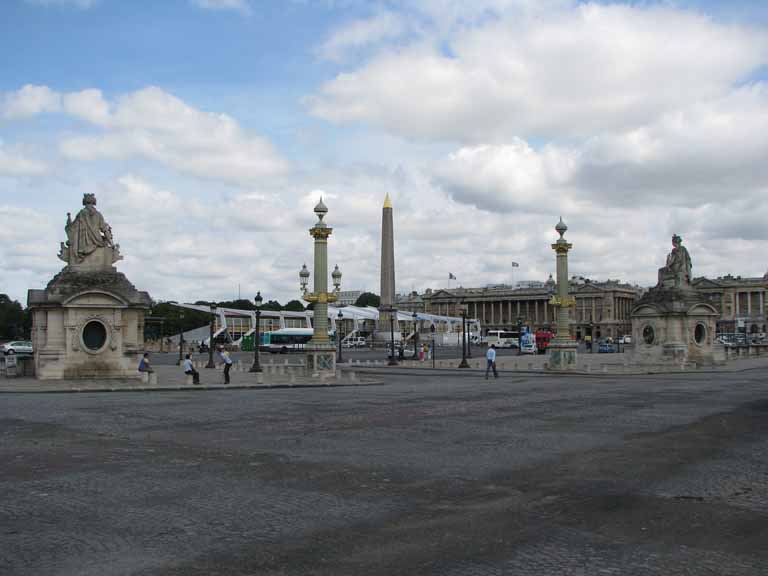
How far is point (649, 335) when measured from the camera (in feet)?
151

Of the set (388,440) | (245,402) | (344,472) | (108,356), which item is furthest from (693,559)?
(108,356)

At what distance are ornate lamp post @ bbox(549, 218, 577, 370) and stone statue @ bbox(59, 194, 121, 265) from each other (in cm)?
2246

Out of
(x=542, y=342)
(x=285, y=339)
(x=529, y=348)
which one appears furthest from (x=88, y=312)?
(x=542, y=342)

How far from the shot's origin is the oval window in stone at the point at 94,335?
1189 inches

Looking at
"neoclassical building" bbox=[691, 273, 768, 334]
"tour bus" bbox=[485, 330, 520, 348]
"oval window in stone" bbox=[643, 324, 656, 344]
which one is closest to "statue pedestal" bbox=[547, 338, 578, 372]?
"oval window in stone" bbox=[643, 324, 656, 344]

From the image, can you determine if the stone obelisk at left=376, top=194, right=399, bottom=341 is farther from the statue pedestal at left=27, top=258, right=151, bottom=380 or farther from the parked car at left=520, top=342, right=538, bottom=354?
the statue pedestal at left=27, top=258, right=151, bottom=380

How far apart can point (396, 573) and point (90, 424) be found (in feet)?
37.5

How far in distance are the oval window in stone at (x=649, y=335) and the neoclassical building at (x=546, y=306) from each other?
405 feet

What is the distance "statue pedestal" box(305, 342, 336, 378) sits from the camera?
119 feet

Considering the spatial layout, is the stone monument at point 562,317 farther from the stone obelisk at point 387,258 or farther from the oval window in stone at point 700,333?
the stone obelisk at point 387,258

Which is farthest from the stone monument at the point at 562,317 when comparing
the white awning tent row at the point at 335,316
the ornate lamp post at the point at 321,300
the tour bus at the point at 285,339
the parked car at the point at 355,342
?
the parked car at the point at 355,342

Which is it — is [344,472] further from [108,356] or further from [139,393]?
[108,356]

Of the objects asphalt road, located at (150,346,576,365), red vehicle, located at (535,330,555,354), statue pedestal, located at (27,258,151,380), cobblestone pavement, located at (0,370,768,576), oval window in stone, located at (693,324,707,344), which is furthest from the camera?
red vehicle, located at (535,330,555,354)

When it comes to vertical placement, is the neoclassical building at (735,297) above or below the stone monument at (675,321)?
above
